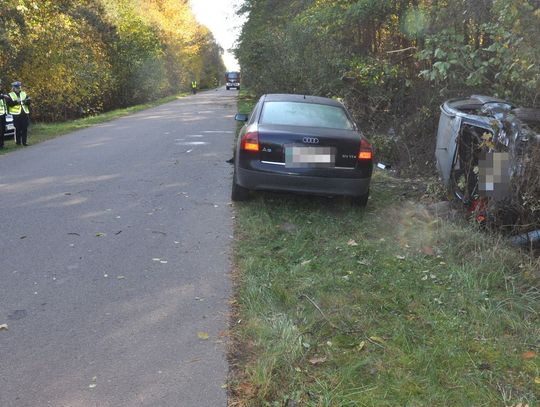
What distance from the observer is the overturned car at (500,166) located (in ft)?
16.5

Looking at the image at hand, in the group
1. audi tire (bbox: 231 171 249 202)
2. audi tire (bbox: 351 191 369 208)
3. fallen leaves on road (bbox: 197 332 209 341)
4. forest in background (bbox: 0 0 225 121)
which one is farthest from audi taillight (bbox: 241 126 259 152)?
forest in background (bbox: 0 0 225 121)

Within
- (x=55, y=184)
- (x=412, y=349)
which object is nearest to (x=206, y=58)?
(x=55, y=184)

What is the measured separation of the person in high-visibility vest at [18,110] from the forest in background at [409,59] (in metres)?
7.44

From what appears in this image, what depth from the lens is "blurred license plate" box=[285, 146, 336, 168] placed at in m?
6.28

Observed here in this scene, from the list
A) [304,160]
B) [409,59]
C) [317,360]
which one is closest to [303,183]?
[304,160]

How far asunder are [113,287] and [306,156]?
2861mm

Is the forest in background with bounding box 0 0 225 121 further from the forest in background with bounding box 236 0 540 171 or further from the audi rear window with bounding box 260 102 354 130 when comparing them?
the audi rear window with bounding box 260 102 354 130

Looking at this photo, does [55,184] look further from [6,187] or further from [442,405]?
[442,405]

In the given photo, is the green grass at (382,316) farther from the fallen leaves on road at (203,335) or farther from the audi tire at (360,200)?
the audi tire at (360,200)

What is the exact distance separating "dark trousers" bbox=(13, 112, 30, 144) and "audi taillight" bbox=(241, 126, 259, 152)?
28.5ft

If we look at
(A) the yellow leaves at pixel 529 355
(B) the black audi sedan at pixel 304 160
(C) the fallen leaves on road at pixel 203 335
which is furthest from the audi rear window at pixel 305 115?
(A) the yellow leaves at pixel 529 355

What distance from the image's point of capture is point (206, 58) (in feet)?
278

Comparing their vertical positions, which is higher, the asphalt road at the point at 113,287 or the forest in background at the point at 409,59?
the forest in background at the point at 409,59

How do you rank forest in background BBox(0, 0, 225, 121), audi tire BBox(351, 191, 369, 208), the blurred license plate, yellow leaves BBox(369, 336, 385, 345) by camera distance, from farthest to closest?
1. forest in background BBox(0, 0, 225, 121)
2. audi tire BBox(351, 191, 369, 208)
3. the blurred license plate
4. yellow leaves BBox(369, 336, 385, 345)
